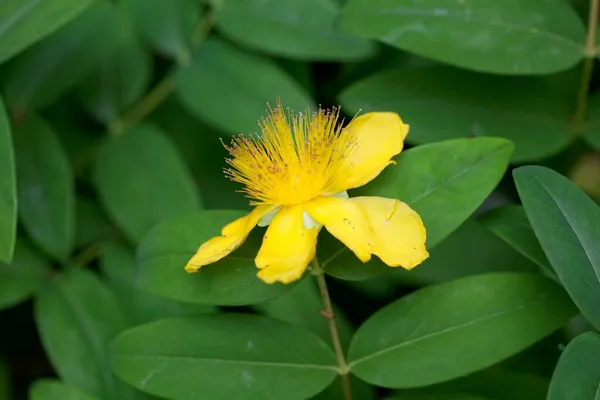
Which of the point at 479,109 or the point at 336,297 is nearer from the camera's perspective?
the point at 479,109

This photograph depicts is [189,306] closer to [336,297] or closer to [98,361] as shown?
[98,361]

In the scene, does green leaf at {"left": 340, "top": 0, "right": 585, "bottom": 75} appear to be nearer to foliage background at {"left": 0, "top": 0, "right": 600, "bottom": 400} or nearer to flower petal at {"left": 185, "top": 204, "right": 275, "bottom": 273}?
foliage background at {"left": 0, "top": 0, "right": 600, "bottom": 400}

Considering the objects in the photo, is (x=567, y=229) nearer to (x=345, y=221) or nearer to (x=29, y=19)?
(x=345, y=221)

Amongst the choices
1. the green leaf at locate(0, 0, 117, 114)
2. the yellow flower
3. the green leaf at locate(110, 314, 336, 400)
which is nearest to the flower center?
the yellow flower

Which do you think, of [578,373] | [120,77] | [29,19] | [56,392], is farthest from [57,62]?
[578,373]

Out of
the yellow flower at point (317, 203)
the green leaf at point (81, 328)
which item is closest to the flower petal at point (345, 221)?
the yellow flower at point (317, 203)

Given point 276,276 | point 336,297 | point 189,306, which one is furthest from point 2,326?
point 276,276

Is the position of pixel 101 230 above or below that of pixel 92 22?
below

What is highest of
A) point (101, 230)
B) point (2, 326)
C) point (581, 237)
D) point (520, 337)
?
point (581, 237)
